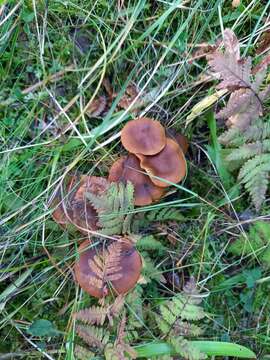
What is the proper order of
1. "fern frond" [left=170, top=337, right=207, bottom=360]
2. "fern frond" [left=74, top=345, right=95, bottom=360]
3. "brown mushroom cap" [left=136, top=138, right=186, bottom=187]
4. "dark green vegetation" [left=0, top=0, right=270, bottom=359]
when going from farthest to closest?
"dark green vegetation" [left=0, top=0, right=270, bottom=359] < "brown mushroom cap" [left=136, top=138, right=186, bottom=187] < "fern frond" [left=74, top=345, right=95, bottom=360] < "fern frond" [left=170, top=337, right=207, bottom=360]

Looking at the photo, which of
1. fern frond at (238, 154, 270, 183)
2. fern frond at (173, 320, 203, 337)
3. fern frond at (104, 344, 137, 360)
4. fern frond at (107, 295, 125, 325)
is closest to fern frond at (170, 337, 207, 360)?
fern frond at (173, 320, 203, 337)

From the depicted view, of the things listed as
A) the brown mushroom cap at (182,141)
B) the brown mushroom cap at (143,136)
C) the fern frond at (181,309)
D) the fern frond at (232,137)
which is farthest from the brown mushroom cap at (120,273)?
the fern frond at (232,137)

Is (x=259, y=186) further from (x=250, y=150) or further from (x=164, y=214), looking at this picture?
(x=164, y=214)

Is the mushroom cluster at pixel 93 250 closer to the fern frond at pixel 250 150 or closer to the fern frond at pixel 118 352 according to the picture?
the fern frond at pixel 118 352

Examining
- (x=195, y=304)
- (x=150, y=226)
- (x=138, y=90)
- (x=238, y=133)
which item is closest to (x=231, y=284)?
(x=195, y=304)

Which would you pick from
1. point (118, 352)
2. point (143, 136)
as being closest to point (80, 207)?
point (143, 136)

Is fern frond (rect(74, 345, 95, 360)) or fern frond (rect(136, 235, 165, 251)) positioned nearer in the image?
fern frond (rect(74, 345, 95, 360))

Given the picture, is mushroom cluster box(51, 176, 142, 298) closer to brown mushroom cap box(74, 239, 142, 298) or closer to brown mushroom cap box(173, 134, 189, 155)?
brown mushroom cap box(74, 239, 142, 298)
